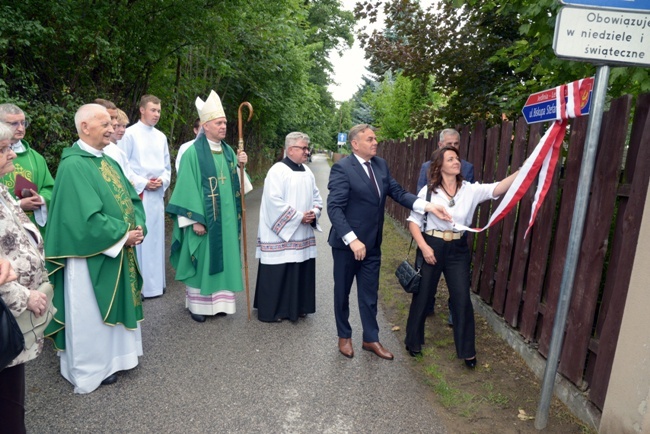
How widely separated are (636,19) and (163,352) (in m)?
4.08

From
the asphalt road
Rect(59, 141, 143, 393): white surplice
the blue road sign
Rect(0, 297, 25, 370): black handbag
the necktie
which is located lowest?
the asphalt road

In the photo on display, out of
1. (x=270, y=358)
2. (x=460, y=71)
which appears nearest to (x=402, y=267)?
(x=270, y=358)

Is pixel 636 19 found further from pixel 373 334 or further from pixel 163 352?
→ pixel 163 352

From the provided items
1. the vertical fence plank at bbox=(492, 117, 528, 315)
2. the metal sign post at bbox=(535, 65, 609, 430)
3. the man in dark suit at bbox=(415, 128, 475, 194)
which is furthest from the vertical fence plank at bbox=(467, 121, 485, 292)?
the metal sign post at bbox=(535, 65, 609, 430)

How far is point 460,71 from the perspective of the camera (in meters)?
6.82

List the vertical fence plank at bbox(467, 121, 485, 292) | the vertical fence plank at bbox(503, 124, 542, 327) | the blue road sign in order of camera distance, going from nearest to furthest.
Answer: the blue road sign
the vertical fence plank at bbox(503, 124, 542, 327)
the vertical fence plank at bbox(467, 121, 485, 292)

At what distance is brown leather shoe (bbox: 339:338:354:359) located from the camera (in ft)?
13.4

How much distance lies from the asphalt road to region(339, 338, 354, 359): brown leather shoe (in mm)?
54

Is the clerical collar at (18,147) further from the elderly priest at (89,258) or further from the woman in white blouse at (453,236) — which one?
the woman in white blouse at (453,236)

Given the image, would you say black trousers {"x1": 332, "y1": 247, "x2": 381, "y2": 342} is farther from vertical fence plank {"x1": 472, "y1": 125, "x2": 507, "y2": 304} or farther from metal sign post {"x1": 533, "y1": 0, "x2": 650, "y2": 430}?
metal sign post {"x1": 533, "y1": 0, "x2": 650, "y2": 430}

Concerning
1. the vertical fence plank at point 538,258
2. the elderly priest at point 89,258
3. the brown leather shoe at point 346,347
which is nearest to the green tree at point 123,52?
the elderly priest at point 89,258

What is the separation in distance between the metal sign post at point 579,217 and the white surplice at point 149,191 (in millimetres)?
4270

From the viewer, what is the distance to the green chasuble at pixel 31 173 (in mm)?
3934

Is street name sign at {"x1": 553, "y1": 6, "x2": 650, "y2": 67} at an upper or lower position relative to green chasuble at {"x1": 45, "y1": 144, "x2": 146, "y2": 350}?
upper
